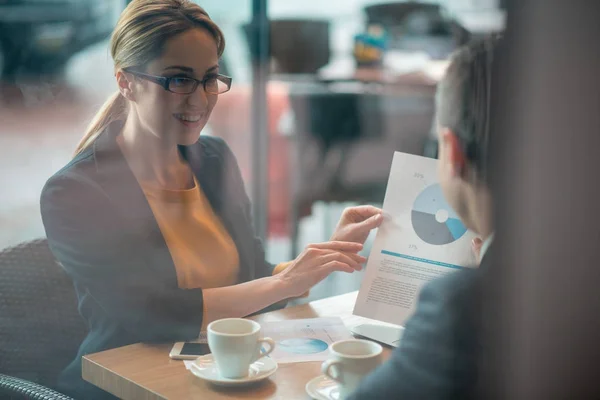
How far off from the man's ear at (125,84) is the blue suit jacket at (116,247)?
0.20 feet

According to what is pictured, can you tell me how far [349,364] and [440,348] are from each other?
207 millimetres

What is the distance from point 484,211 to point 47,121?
0.78 metres

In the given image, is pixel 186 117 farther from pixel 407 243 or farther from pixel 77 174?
pixel 407 243

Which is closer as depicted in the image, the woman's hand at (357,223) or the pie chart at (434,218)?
the pie chart at (434,218)

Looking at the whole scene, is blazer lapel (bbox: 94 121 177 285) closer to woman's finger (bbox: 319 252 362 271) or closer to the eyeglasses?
the eyeglasses

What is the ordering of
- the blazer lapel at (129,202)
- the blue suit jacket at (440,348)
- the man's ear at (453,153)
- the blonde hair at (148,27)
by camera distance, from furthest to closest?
the blazer lapel at (129,202), the blonde hair at (148,27), the man's ear at (453,153), the blue suit jacket at (440,348)

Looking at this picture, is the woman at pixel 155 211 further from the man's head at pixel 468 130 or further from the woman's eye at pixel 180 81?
the man's head at pixel 468 130

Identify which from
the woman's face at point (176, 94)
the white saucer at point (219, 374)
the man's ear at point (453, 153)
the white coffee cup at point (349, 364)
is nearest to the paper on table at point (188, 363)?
the white saucer at point (219, 374)

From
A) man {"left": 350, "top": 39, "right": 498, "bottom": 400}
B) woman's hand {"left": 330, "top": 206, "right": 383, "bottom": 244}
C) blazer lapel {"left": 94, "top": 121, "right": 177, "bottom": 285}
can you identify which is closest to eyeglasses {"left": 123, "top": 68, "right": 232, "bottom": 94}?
blazer lapel {"left": 94, "top": 121, "right": 177, "bottom": 285}

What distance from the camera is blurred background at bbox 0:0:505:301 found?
1182 millimetres

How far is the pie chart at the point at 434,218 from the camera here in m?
1.01

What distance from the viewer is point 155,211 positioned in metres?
1.19

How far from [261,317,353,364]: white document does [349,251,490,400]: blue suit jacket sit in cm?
32

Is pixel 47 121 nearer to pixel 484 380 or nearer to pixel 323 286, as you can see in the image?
pixel 323 286
